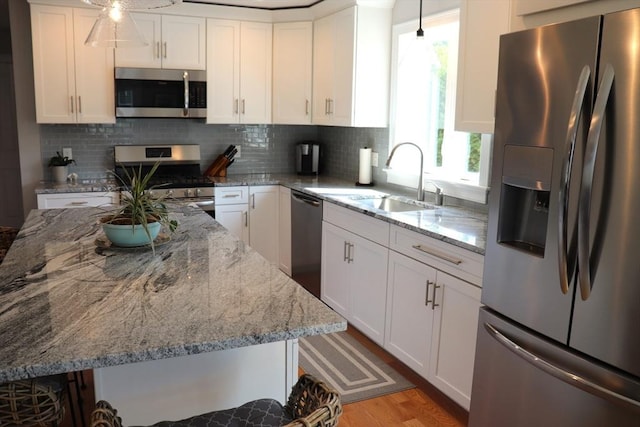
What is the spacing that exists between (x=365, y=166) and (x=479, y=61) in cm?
175

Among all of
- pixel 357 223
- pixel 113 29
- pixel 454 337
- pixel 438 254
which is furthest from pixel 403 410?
pixel 113 29

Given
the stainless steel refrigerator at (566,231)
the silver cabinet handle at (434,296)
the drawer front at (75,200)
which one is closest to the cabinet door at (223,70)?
the drawer front at (75,200)

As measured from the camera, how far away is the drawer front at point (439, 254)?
2400 mm

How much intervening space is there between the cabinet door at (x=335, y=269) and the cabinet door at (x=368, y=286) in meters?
0.08

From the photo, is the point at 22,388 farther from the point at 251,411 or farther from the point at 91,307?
the point at 251,411

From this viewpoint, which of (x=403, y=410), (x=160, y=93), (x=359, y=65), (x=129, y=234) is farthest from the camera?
(x=160, y=93)

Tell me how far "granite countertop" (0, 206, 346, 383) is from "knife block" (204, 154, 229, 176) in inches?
101

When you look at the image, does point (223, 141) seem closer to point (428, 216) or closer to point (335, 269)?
point (335, 269)

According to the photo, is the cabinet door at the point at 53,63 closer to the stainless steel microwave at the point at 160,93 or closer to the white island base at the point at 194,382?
the stainless steel microwave at the point at 160,93

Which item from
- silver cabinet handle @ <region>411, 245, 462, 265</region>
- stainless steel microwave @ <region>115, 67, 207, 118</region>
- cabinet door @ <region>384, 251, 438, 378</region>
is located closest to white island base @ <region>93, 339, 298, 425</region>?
silver cabinet handle @ <region>411, 245, 462, 265</region>

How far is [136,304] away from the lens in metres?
1.63

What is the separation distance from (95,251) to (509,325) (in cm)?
169

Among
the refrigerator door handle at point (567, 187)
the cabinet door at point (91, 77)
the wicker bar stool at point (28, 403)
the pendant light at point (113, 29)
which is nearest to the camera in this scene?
the wicker bar stool at point (28, 403)

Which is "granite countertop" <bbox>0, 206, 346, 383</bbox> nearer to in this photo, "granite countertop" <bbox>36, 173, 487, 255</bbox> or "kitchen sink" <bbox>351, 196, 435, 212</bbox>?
"granite countertop" <bbox>36, 173, 487, 255</bbox>
